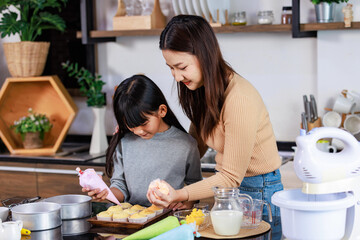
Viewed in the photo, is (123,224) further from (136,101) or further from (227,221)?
(136,101)

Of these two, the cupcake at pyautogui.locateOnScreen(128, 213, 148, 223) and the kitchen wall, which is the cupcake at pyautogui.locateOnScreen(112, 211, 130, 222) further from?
the kitchen wall

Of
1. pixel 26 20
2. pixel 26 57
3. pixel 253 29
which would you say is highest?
pixel 26 20

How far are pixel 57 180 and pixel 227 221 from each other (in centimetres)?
208

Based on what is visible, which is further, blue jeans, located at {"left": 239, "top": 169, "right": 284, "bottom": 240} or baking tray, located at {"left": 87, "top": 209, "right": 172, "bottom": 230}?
blue jeans, located at {"left": 239, "top": 169, "right": 284, "bottom": 240}

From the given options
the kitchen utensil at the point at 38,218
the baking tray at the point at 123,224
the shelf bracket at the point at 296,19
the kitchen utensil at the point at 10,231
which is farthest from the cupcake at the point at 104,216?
the shelf bracket at the point at 296,19

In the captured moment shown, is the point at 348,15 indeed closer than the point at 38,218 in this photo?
No

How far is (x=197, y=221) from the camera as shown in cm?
168

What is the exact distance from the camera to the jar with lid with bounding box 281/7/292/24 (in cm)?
328

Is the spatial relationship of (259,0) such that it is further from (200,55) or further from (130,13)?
(200,55)

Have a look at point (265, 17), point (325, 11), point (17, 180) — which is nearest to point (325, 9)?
point (325, 11)

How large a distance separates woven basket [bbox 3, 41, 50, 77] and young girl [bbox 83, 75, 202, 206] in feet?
5.02

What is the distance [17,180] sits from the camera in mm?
3594

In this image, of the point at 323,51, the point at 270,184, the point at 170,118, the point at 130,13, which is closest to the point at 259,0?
the point at 323,51

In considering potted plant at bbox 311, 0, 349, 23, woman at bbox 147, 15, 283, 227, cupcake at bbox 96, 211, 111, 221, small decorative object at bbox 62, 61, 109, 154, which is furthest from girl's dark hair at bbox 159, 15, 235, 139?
small decorative object at bbox 62, 61, 109, 154
